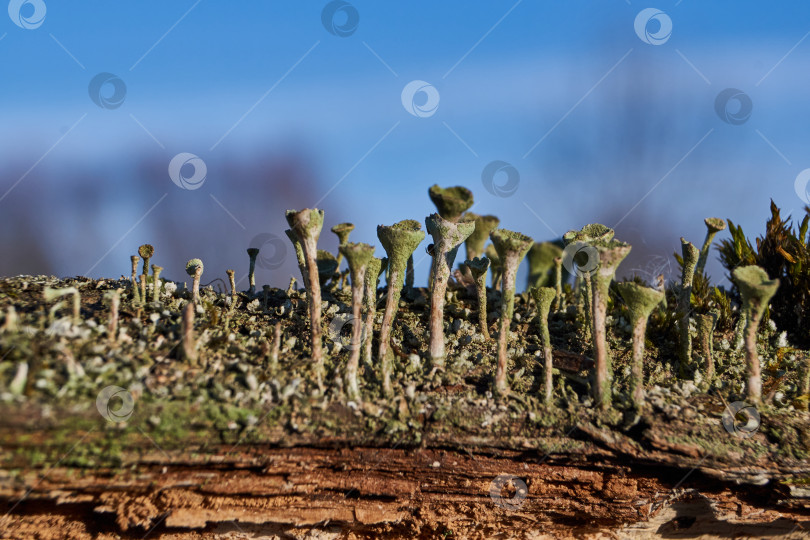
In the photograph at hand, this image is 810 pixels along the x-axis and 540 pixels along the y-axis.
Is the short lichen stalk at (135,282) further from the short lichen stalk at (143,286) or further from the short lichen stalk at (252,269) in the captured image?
the short lichen stalk at (252,269)

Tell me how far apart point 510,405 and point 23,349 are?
1.59 m

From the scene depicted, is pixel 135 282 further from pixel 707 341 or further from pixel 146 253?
pixel 707 341

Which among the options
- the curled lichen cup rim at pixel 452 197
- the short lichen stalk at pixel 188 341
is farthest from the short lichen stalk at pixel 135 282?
the curled lichen cup rim at pixel 452 197

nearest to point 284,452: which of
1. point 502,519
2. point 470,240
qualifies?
point 502,519

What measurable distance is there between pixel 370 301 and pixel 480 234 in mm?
895

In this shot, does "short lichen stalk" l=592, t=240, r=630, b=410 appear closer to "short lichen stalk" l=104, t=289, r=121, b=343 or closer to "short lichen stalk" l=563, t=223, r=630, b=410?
"short lichen stalk" l=563, t=223, r=630, b=410

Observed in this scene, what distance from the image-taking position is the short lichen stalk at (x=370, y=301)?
2062mm

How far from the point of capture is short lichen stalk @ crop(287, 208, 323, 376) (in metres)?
1.92

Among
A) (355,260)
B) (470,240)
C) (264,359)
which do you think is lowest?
(264,359)

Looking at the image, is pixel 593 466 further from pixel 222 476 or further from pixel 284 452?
pixel 222 476

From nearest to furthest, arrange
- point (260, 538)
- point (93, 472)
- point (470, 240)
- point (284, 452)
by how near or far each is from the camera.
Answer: point (93, 472) < point (284, 452) < point (260, 538) < point (470, 240)

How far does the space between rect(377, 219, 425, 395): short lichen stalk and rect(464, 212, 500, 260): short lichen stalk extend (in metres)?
0.55

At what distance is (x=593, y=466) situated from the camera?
6.57ft

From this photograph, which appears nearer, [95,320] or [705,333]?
[95,320]
